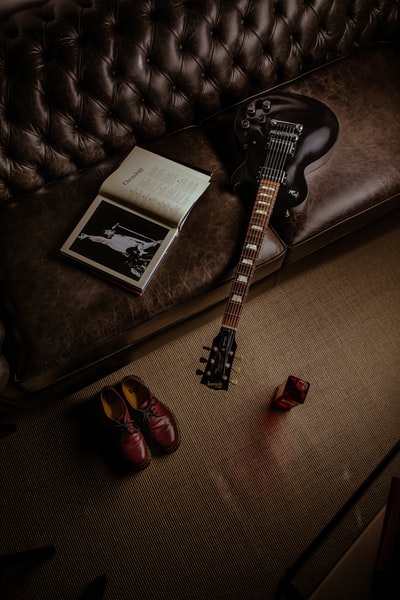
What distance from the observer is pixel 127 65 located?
1431mm

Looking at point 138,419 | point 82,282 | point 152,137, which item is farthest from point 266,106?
point 138,419

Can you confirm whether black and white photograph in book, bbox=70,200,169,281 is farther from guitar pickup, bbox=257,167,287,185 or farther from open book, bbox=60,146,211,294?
guitar pickup, bbox=257,167,287,185

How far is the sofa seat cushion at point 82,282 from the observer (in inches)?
52.8

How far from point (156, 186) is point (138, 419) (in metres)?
0.81

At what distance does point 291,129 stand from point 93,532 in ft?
5.13

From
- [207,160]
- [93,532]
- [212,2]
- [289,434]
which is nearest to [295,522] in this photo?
[289,434]

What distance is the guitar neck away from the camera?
1328 mm

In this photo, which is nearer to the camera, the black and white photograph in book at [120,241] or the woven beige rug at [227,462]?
the black and white photograph in book at [120,241]

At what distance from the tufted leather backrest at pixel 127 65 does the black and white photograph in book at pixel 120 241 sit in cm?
28

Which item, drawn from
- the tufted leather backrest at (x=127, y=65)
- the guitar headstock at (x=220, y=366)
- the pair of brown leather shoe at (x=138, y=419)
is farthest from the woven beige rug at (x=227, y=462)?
the tufted leather backrest at (x=127, y=65)

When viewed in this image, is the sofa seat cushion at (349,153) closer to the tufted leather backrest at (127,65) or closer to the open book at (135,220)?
the tufted leather backrest at (127,65)

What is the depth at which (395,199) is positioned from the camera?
5.42ft

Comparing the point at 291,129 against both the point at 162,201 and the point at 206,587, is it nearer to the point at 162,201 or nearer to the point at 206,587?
the point at 162,201

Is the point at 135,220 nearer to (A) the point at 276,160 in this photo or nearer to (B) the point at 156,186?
(B) the point at 156,186
